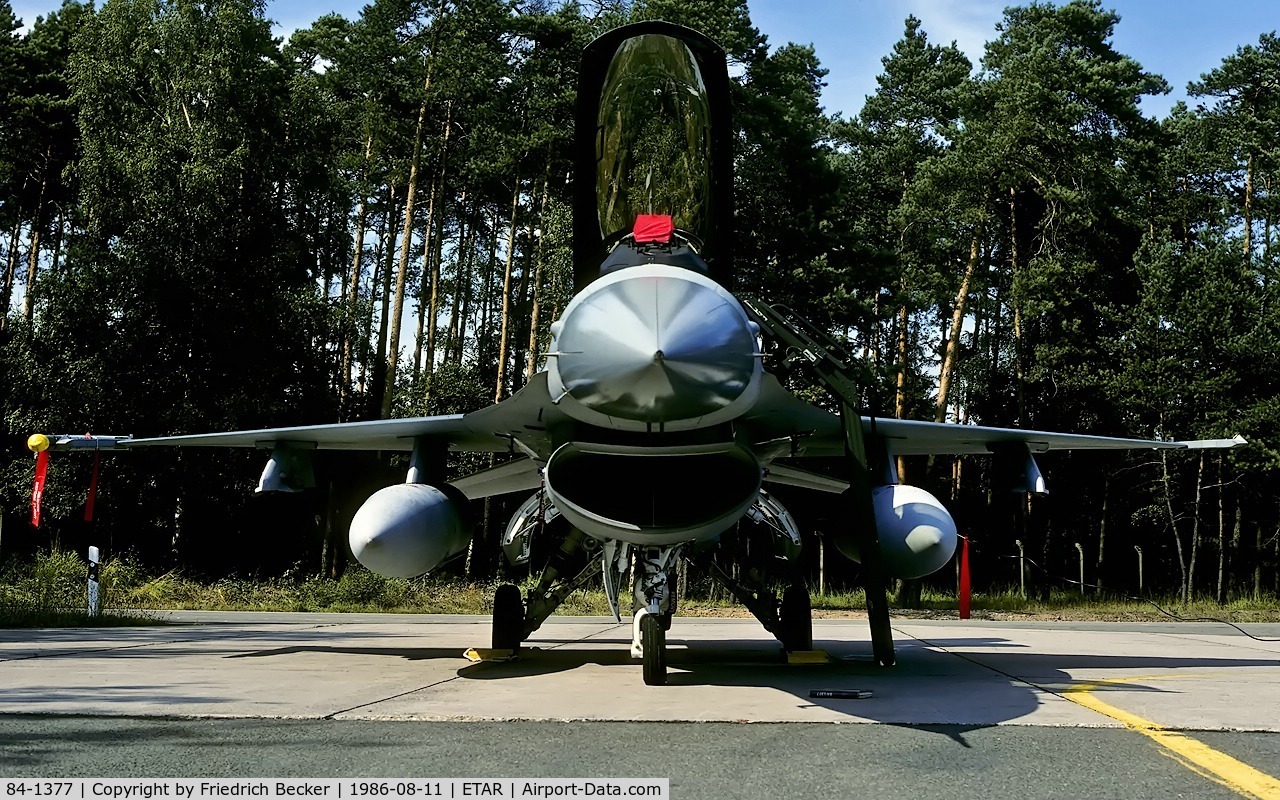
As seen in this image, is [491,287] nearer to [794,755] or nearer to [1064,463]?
[1064,463]

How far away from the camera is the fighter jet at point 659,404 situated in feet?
16.7

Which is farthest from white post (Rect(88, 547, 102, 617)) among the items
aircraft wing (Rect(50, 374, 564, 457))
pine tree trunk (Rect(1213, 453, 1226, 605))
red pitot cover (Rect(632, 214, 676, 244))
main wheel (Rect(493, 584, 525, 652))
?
pine tree trunk (Rect(1213, 453, 1226, 605))

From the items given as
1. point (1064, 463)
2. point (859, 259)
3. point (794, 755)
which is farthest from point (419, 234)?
point (794, 755)

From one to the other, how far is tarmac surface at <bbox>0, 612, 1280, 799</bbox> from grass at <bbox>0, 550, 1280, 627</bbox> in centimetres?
890

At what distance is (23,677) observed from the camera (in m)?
7.21

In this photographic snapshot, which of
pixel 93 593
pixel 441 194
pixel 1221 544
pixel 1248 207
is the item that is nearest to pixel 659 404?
pixel 93 593

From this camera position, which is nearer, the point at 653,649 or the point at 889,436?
the point at 653,649

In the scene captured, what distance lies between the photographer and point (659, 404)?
5.03 meters

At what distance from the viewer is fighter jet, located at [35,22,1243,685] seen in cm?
508

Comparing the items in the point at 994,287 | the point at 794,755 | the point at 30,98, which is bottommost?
the point at 794,755

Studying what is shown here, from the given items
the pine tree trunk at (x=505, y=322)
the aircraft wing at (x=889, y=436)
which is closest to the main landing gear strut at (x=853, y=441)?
the aircraft wing at (x=889, y=436)

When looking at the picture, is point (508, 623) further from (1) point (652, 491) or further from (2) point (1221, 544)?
(2) point (1221, 544)

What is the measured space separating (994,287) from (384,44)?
20.4 metres

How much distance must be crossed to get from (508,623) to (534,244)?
25.3 m
